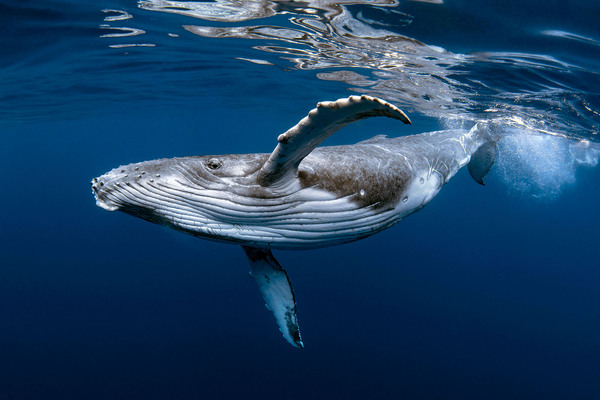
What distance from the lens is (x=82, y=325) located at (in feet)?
63.2

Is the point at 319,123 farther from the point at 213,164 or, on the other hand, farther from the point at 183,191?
the point at 183,191

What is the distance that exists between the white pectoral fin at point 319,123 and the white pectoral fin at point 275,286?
4.64 feet

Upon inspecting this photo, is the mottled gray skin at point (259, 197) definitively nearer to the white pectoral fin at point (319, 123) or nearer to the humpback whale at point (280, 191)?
the humpback whale at point (280, 191)

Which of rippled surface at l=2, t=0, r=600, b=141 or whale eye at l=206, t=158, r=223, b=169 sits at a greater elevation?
rippled surface at l=2, t=0, r=600, b=141

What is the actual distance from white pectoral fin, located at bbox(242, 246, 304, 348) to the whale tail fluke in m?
5.21

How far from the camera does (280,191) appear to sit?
9.89ft

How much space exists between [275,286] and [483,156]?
19.1ft

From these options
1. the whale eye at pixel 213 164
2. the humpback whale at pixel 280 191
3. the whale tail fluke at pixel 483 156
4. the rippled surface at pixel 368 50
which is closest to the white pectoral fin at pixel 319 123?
the humpback whale at pixel 280 191

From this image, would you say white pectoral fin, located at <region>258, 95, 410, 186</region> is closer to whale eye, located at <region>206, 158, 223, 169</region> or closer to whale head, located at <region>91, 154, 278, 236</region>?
whale head, located at <region>91, 154, 278, 236</region>

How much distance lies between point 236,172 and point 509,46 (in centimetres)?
974

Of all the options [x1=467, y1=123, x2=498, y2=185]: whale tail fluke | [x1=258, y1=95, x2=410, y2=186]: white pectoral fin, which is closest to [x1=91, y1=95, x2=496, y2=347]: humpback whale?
[x1=258, y1=95, x2=410, y2=186]: white pectoral fin

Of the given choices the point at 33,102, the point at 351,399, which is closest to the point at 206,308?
the point at 351,399

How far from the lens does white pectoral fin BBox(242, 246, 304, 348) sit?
396 centimetres

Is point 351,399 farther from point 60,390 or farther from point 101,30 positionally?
point 101,30
